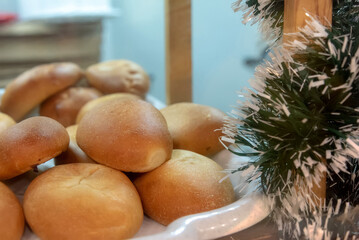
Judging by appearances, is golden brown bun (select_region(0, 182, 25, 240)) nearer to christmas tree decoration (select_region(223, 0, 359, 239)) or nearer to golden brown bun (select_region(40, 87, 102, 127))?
christmas tree decoration (select_region(223, 0, 359, 239))

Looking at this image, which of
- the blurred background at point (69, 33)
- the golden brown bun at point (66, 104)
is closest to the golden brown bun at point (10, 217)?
→ the golden brown bun at point (66, 104)

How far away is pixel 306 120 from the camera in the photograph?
39 cm

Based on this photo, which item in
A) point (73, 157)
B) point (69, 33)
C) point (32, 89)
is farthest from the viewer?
point (69, 33)

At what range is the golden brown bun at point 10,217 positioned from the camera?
0.41 m

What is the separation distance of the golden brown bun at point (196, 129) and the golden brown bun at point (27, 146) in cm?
18

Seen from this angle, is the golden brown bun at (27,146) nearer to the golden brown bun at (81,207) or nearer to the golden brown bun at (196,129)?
the golden brown bun at (81,207)

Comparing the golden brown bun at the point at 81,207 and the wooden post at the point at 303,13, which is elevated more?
the wooden post at the point at 303,13

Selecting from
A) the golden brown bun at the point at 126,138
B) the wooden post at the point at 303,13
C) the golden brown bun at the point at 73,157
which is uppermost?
the wooden post at the point at 303,13

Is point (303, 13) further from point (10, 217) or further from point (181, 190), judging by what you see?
point (10, 217)

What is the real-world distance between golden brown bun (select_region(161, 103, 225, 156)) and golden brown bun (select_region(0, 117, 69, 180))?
0.18 meters

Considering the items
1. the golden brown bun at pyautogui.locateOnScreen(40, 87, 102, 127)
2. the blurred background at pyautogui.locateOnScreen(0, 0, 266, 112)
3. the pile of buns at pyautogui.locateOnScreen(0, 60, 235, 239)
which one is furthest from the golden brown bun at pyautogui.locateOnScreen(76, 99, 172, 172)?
the blurred background at pyautogui.locateOnScreen(0, 0, 266, 112)

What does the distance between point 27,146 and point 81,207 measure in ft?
0.32

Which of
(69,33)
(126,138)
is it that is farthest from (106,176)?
(69,33)

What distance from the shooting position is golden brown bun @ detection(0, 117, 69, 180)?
0.45 meters
